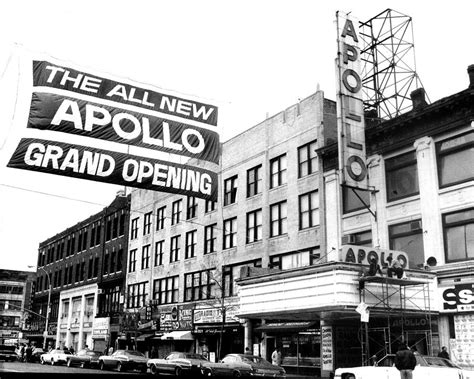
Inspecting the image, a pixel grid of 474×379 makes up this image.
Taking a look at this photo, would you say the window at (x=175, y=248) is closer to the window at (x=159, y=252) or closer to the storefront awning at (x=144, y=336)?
the window at (x=159, y=252)

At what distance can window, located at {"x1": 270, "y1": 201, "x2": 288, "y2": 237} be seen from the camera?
39.2 metres

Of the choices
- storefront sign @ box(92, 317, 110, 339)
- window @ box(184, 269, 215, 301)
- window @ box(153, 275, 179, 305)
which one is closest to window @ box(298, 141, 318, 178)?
window @ box(184, 269, 215, 301)

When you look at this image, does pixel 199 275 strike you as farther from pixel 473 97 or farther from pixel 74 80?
pixel 74 80

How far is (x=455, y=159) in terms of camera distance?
28.1 metres

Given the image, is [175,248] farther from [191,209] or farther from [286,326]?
[286,326]

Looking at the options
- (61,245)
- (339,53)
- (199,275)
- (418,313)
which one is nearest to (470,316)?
(418,313)

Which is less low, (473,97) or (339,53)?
(339,53)

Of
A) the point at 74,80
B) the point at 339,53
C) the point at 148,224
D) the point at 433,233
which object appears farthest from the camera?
the point at 148,224

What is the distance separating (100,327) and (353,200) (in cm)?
3951

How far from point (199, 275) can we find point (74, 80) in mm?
41768

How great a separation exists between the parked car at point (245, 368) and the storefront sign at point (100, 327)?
117ft

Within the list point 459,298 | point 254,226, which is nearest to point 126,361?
point 254,226

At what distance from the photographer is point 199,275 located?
47469 mm

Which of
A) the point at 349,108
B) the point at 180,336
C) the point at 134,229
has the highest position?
the point at 349,108
